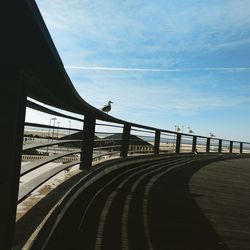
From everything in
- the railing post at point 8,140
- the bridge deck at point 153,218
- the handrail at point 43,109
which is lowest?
the bridge deck at point 153,218

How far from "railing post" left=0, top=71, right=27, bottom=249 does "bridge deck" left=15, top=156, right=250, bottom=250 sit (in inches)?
51.3

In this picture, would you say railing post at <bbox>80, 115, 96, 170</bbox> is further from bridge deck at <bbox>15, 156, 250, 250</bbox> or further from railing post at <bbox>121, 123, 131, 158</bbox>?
railing post at <bbox>121, 123, 131, 158</bbox>

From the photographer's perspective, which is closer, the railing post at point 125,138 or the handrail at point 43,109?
the handrail at point 43,109

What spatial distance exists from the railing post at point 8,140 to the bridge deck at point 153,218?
130cm

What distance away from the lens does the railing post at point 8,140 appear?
294 cm

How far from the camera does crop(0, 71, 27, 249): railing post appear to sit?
2.94m

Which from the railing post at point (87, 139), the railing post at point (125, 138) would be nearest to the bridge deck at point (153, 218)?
the railing post at point (87, 139)

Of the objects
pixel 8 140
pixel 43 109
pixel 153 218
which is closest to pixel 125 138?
pixel 153 218

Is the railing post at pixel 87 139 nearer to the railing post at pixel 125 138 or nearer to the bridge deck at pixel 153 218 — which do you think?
the bridge deck at pixel 153 218

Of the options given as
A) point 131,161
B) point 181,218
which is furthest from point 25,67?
point 131,161

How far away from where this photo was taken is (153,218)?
6.30 m

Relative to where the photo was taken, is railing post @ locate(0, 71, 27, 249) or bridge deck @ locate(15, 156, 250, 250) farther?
bridge deck @ locate(15, 156, 250, 250)

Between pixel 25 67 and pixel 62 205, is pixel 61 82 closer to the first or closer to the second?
pixel 25 67

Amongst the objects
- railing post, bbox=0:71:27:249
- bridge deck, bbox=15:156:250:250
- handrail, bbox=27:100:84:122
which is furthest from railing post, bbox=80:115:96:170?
railing post, bbox=0:71:27:249
